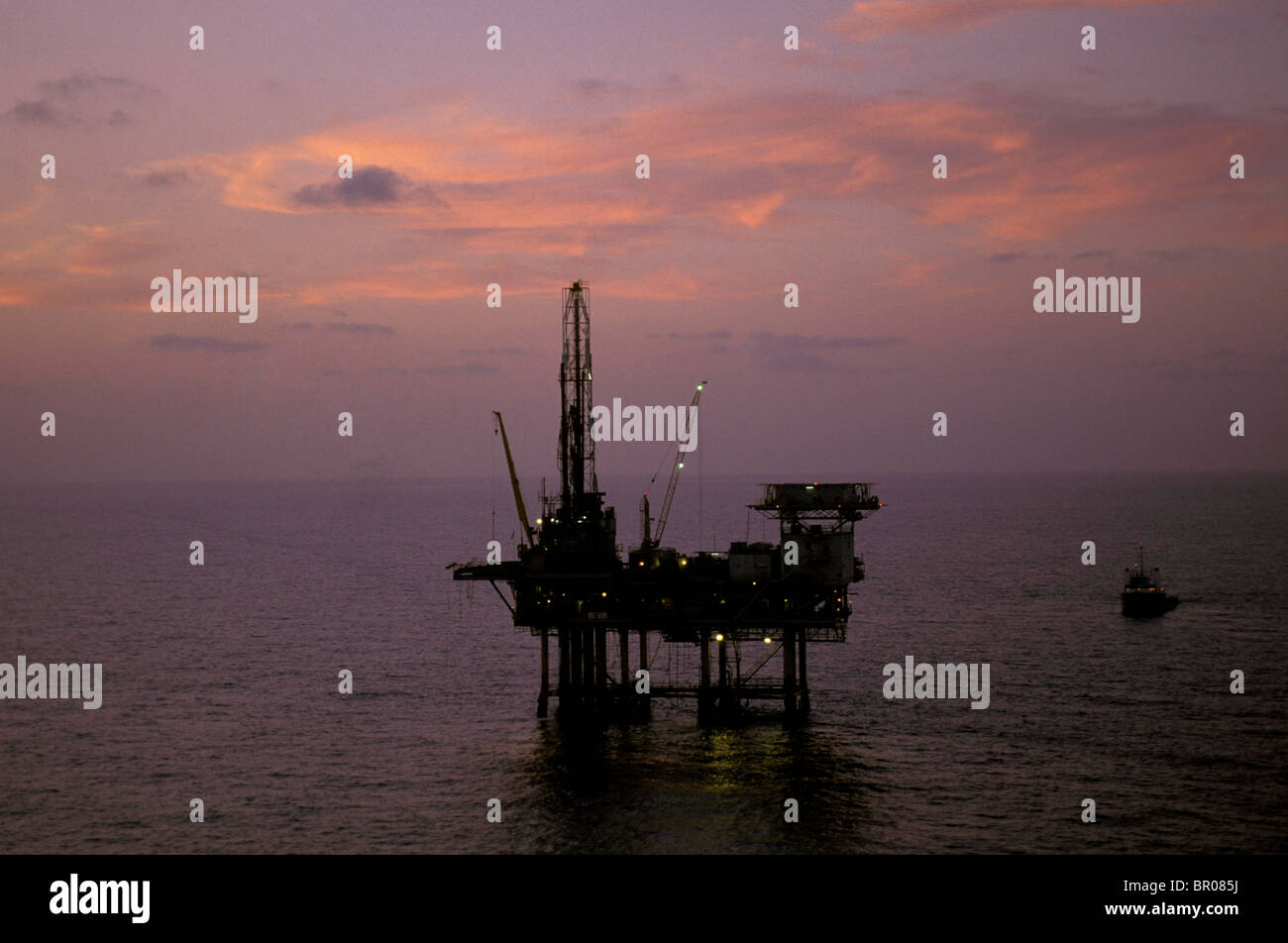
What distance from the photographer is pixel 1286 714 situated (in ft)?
267

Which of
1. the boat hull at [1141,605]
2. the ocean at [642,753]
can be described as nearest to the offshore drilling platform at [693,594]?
the ocean at [642,753]

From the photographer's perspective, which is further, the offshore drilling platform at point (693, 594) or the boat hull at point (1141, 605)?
the boat hull at point (1141, 605)

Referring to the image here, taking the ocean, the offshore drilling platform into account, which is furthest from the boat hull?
the offshore drilling platform

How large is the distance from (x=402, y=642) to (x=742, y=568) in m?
53.8

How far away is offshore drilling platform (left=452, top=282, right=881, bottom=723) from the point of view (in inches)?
3088

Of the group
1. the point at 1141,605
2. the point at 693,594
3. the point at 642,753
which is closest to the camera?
the point at 642,753

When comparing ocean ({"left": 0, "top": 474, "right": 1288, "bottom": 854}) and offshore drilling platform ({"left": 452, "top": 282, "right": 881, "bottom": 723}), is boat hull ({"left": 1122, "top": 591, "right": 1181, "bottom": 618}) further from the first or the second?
offshore drilling platform ({"left": 452, "top": 282, "right": 881, "bottom": 723})

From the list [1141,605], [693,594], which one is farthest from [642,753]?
[1141,605]

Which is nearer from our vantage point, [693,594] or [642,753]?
[642,753]

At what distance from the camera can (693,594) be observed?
3115 inches

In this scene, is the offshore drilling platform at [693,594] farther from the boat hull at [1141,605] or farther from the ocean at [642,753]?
the boat hull at [1141,605]

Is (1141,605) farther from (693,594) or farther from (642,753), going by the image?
(642,753)

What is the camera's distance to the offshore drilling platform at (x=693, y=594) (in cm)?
7844
